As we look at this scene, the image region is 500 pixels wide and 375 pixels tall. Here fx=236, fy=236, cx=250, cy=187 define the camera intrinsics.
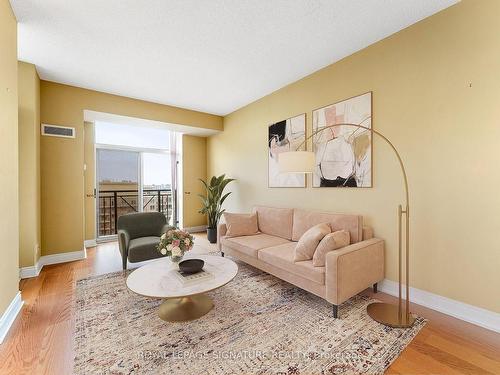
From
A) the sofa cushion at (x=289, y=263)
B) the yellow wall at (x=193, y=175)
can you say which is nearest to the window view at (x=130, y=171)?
the yellow wall at (x=193, y=175)

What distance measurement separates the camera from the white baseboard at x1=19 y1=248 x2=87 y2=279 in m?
3.21

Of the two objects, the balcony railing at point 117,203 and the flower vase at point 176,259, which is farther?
the balcony railing at point 117,203

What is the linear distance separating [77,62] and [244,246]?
337 cm

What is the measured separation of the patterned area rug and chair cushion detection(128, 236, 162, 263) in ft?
2.02

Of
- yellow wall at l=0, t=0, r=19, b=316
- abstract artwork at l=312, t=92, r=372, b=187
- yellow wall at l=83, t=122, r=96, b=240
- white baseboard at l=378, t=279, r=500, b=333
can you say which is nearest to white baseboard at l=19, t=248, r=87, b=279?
yellow wall at l=83, t=122, r=96, b=240

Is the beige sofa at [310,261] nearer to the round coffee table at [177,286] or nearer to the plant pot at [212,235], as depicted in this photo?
the round coffee table at [177,286]

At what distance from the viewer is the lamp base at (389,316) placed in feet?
6.75

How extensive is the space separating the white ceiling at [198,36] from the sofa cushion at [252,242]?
2466 mm

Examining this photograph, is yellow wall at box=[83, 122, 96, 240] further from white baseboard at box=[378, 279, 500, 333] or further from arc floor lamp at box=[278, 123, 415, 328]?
white baseboard at box=[378, 279, 500, 333]

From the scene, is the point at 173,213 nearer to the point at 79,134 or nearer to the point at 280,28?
the point at 79,134

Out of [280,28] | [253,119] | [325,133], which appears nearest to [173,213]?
[253,119]

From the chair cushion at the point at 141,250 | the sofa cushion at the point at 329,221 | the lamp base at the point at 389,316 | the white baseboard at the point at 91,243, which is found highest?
the sofa cushion at the point at 329,221

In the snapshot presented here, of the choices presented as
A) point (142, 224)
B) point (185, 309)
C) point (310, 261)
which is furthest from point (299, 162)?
point (142, 224)

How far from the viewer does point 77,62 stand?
319 centimetres
